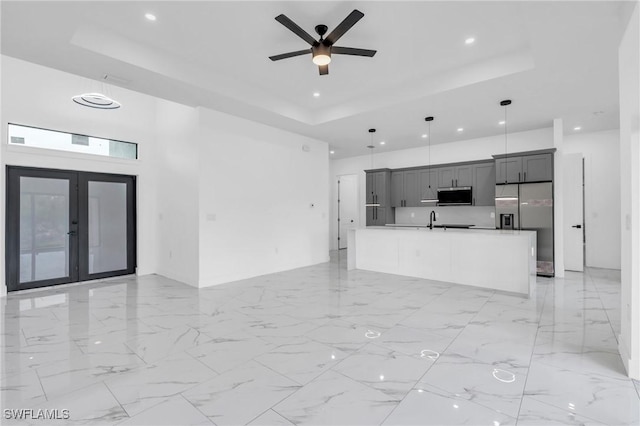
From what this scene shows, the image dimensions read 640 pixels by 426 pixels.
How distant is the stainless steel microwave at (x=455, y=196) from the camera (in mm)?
7316

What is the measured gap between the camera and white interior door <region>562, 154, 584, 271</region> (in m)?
6.28

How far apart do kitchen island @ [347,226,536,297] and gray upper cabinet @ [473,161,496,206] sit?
6.78 feet

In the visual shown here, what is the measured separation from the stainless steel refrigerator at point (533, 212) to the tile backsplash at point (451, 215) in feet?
2.85

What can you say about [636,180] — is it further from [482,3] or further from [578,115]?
[578,115]

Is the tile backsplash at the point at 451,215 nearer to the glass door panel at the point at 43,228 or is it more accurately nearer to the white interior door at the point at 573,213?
the white interior door at the point at 573,213

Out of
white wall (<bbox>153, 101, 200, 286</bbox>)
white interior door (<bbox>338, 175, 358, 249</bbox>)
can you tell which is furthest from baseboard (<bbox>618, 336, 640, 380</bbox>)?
white interior door (<bbox>338, 175, 358, 249</bbox>)

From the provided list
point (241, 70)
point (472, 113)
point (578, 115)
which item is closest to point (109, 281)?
point (241, 70)

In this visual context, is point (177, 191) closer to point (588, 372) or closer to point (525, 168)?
point (588, 372)

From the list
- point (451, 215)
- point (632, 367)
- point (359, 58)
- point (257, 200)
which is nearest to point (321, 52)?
A: point (359, 58)

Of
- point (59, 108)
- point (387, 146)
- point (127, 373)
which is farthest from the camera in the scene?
point (387, 146)

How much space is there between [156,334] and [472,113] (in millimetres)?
5883

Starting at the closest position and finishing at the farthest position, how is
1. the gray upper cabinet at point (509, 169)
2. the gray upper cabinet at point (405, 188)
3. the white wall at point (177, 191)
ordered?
the white wall at point (177, 191), the gray upper cabinet at point (509, 169), the gray upper cabinet at point (405, 188)

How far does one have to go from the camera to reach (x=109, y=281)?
5832 millimetres

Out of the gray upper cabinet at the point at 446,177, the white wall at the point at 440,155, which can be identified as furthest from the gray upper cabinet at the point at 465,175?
the white wall at the point at 440,155
